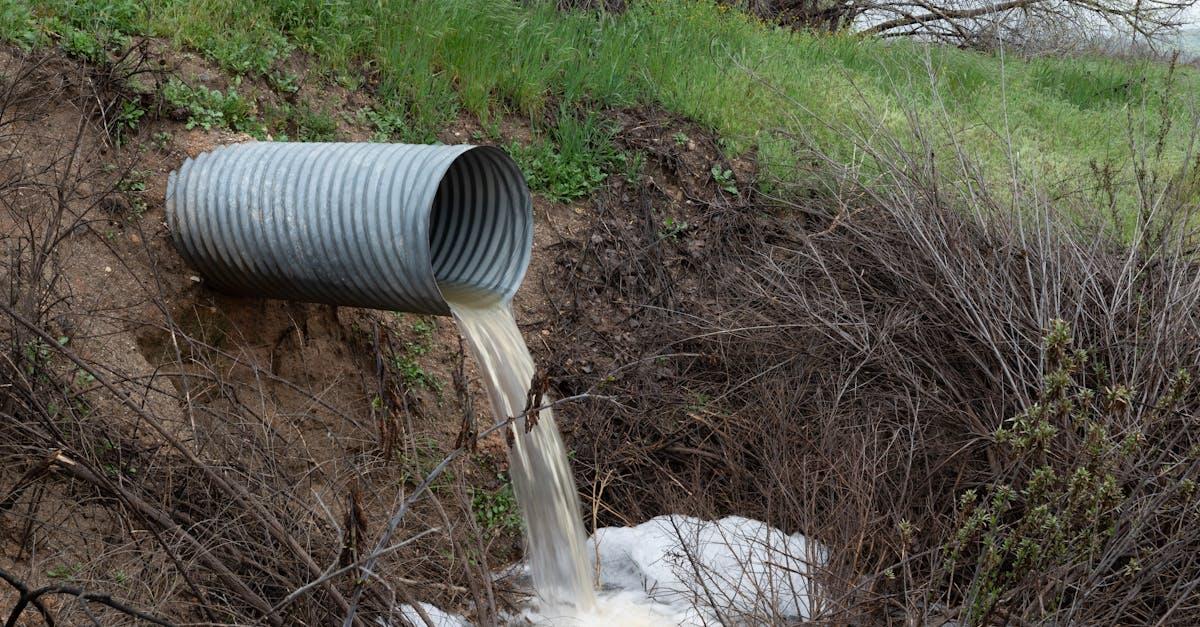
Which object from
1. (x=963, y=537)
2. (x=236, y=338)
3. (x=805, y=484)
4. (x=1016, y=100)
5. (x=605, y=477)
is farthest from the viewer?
(x=1016, y=100)

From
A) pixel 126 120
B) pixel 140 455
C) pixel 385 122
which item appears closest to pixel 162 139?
pixel 126 120

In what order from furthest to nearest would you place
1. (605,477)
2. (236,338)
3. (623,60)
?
(623,60) < (605,477) < (236,338)

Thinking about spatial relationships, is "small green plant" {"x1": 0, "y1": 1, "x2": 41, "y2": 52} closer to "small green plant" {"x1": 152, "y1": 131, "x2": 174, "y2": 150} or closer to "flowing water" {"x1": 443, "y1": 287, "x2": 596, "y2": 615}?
"small green plant" {"x1": 152, "y1": 131, "x2": 174, "y2": 150}

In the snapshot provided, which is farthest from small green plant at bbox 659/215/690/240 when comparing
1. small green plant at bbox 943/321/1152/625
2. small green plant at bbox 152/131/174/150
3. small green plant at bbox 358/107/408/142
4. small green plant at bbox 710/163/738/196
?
small green plant at bbox 943/321/1152/625

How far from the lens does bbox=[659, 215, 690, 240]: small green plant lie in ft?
20.9

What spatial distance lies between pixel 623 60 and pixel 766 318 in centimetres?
270

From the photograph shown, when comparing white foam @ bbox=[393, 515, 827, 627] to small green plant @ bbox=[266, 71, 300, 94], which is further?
small green plant @ bbox=[266, 71, 300, 94]

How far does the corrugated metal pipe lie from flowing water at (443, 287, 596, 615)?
0.87ft

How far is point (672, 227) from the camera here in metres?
6.42

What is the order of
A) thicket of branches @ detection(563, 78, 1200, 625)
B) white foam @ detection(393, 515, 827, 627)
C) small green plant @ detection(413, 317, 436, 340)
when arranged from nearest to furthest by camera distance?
thicket of branches @ detection(563, 78, 1200, 625) → white foam @ detection(393, 515, 827, 627) → small green plant @ detection(413, 317, 436, 340)

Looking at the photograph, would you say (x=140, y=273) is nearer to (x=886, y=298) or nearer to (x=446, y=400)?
(x=446, y=400)

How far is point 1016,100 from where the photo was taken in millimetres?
9109

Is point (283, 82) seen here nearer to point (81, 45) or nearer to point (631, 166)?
point (81, 45)

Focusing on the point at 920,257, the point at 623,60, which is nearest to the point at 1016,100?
the point at 623,60
